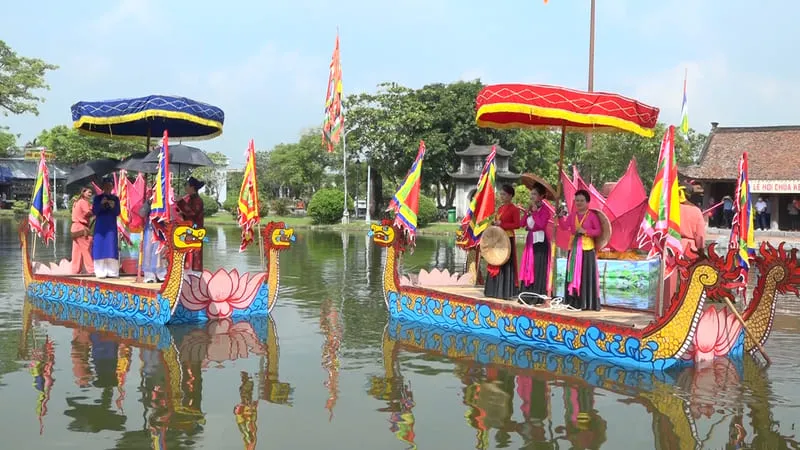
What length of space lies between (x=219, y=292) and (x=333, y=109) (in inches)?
885

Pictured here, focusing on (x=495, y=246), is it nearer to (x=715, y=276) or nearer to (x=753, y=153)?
(x=715, y=276)

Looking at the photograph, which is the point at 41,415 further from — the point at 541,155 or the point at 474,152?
the point at 541,155

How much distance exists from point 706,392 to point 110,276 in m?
8.69

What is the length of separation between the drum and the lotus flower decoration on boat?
322 cm

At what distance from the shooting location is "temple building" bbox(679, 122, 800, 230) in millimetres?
30358

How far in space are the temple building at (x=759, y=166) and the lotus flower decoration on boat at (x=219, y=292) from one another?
23098 mm

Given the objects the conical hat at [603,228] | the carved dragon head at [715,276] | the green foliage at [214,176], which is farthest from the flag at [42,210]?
the green foliage at [214,176]

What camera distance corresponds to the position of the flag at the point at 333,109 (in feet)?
105

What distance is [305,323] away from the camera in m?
10.9

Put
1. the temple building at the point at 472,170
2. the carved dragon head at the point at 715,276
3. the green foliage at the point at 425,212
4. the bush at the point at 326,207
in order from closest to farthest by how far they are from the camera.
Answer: the carved dragon head at the point at 715,276
the green foliage at the point at 425,212
the bush at the point at 326,207
the temple building at the point at 472,170

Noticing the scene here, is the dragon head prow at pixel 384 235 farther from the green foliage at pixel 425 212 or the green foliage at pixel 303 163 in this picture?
the green foliage at pixel 303 163

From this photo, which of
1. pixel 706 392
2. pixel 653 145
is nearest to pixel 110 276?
pixel 706 392

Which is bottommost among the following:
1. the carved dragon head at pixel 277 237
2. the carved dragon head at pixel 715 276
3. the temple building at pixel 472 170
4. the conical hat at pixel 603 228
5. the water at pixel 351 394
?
the water at pixel 351 394

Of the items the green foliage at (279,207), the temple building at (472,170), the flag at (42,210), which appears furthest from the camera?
the green foliage at (279,207)
